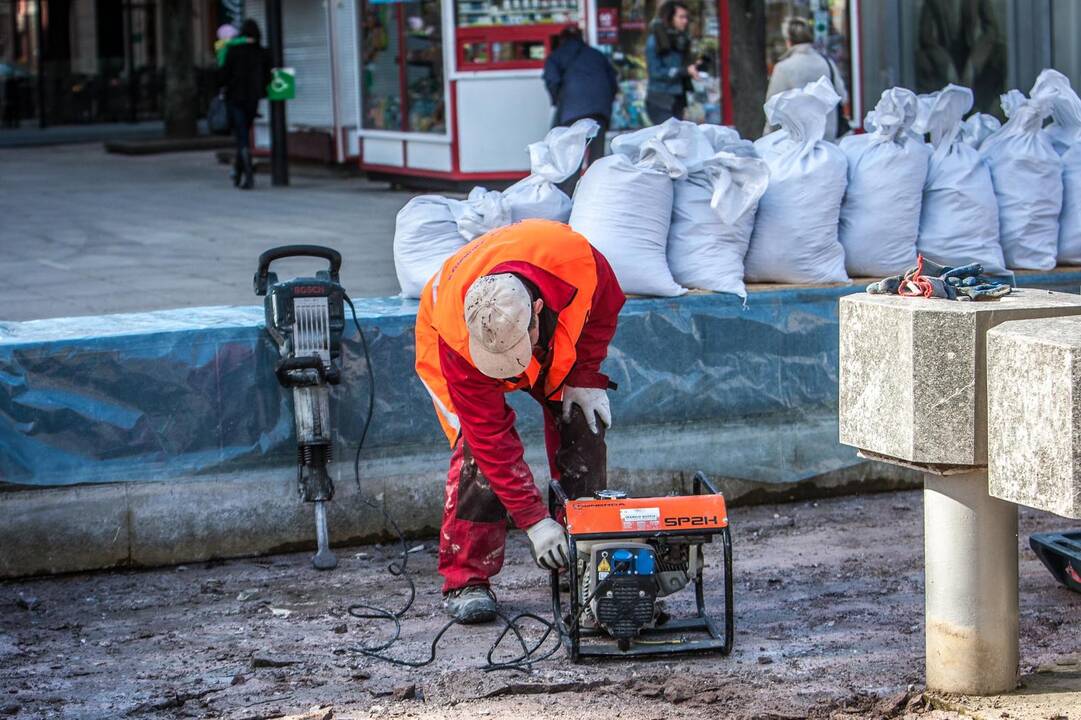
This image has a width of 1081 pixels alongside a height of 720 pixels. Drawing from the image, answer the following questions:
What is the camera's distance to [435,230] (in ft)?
19.4

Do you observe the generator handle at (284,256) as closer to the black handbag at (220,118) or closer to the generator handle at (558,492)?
the generator handle at (558,492)

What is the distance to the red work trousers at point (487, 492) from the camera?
15.6ft

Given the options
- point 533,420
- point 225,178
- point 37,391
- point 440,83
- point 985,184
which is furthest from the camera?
point 225,178

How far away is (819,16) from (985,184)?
340 inches

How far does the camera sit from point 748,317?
6113 mm

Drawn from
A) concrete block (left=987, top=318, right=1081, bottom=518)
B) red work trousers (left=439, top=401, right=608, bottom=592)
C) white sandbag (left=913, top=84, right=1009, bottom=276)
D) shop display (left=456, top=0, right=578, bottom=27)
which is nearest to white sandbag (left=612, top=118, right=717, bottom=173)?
white sandbag (left=913, top=84, right=1009, bottom=276)

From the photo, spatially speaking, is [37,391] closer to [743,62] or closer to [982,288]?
[982,288]

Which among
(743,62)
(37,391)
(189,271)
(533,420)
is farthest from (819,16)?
(37,391)

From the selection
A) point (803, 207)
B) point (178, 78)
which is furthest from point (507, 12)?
point (178, 78)

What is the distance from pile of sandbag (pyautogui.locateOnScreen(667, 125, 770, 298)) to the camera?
5.98m

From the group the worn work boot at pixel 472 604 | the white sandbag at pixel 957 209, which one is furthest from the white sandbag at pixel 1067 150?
the worn work boot at pixel 472 604

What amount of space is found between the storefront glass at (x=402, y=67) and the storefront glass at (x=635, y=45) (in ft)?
5.28

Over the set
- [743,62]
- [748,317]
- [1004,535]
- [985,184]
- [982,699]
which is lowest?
[982,699]

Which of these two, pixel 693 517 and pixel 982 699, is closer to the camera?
pixel 982 699
